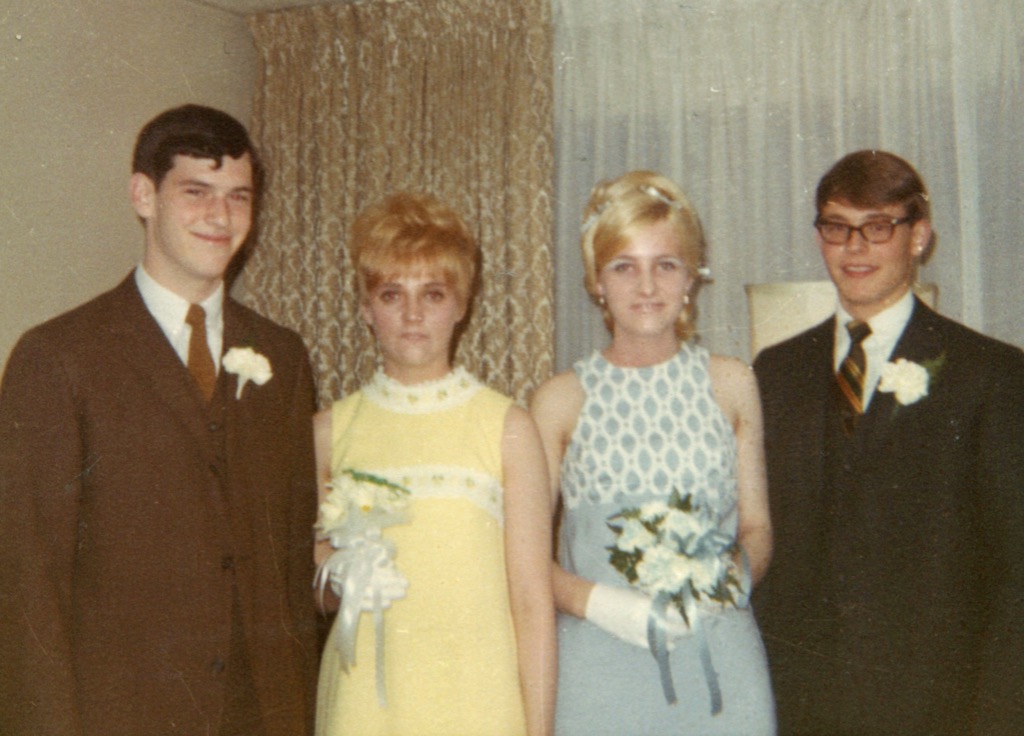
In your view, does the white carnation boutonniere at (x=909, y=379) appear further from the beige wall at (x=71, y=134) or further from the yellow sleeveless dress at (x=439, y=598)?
the beige wall at (x=71, y=134)

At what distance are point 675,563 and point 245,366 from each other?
3.86 ft

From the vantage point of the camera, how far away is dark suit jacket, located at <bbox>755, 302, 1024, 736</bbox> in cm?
250

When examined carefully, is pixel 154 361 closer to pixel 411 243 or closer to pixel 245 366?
pixel 245 366

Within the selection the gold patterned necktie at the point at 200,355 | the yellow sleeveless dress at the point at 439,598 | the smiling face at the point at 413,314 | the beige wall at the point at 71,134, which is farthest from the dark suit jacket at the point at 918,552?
the beige wall at the point at 71,134

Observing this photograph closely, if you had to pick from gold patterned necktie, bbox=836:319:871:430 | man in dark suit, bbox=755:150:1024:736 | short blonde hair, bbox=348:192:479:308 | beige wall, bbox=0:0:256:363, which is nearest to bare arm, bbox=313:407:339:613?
short blonde hair, bbox=348:192:479:308

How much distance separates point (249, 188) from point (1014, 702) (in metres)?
2.42

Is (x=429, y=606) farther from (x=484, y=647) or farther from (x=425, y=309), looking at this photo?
(x=425, y=309)

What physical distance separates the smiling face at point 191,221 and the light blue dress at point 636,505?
1.05 m

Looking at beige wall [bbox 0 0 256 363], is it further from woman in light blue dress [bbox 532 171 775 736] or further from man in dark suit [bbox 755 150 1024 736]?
man in dark suit [bbox 755 150 1024 736]

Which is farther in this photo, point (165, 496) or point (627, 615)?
point (627, 615)

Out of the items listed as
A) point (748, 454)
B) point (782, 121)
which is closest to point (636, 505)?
point (748, 454)

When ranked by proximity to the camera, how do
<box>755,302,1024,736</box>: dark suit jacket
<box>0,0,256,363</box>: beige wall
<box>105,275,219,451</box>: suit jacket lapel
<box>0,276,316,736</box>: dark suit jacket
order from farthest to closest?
<box>0,0,256,363</box>: beige wall → <box>755,302,1024,736</box>: dark suit jacket → <box>105,275,219,451</box>: suit jacket lapel → <box>0,276,316,736</box>: dark suit jacket

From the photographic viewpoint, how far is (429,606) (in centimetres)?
243

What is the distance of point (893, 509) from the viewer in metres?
2.55
